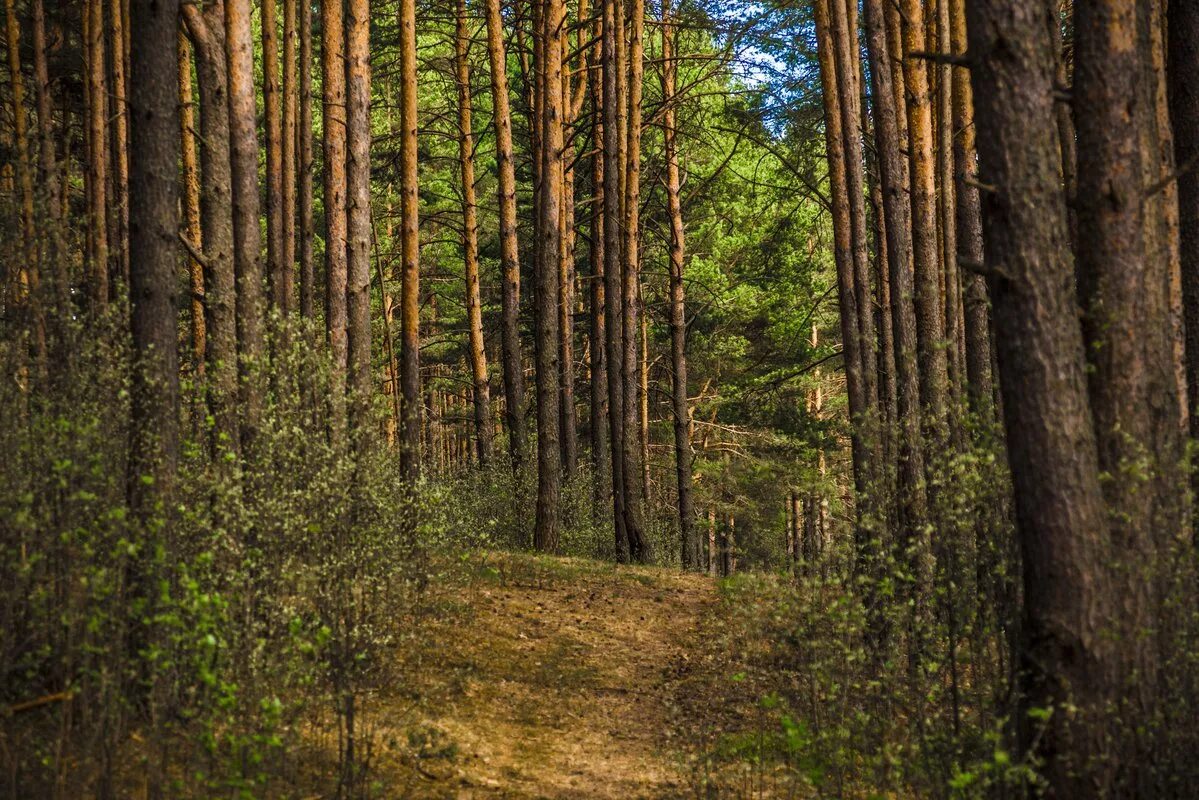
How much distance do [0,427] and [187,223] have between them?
37.5ft

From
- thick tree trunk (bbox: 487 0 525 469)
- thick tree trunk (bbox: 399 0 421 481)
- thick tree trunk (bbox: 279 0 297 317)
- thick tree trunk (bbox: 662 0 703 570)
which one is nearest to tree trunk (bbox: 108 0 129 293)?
thick tree trunk (bbox: 279 0 297 317)

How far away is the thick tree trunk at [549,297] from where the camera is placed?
1415cm

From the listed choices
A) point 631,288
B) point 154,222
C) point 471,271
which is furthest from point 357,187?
point 471,271

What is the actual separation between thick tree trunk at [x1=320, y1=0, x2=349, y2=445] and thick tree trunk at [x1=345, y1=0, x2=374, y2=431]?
107 millimetres

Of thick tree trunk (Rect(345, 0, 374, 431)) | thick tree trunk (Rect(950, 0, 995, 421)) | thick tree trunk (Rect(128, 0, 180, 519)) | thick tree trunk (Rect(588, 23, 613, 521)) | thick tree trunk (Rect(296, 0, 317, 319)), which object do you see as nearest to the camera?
thick tree trunk (Rect(128, 0, 180, 519))

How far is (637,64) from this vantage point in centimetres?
1645

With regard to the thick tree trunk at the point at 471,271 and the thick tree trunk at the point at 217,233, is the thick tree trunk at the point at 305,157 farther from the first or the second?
the thick tree trunk at the point at 217,233

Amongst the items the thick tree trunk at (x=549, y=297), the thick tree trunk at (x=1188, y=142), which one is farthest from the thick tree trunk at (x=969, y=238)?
the thick tree trunk at (x=549, y=297)

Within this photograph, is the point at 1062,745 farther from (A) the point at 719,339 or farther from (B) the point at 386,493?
(A) the point at 719,339

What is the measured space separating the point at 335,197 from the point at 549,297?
12.6 ft

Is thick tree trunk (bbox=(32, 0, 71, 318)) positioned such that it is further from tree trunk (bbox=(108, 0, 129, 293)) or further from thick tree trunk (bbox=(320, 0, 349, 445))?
thick tree trunk (bbox=(320, 0, 349, 445))

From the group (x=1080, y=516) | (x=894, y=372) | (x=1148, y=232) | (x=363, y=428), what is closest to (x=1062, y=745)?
(x=1080, y=516)

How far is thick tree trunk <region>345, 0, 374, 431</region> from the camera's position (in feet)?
34.4

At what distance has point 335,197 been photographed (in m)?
11.2
